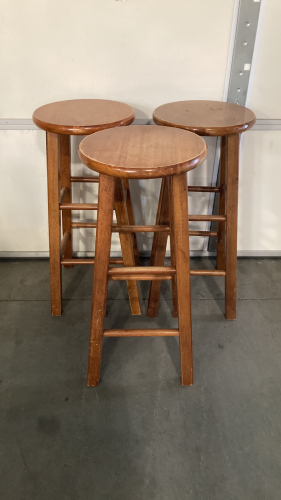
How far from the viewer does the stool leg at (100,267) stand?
1.30 m

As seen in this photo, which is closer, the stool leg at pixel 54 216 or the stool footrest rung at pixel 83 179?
the stool leg at pixel 54 216

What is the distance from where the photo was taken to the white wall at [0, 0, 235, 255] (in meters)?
1.75

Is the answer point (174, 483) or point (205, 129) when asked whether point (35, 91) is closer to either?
point (205, 129)

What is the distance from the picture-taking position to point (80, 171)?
2162 millimetres

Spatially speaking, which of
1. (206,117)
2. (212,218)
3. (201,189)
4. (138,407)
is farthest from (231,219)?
(138,407)

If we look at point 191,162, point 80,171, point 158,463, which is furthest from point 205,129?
point 158,463

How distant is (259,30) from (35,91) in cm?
119

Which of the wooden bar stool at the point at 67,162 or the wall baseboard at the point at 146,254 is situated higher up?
the wooden bar stool at the point at 67,162

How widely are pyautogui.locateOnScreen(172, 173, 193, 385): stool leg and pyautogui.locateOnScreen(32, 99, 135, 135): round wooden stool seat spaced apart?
0.49m

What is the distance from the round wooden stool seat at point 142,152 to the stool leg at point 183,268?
9 centimetres

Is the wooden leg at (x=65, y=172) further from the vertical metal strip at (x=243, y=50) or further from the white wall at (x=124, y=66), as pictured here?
the vertical metal strip at (x=243, y=50)

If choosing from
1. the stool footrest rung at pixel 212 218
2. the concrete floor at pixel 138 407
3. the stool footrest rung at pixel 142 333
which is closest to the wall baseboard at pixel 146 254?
the concrete floor at pixel 138 407

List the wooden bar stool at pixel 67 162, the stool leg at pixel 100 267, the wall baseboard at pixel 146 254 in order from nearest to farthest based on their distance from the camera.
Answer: the stool leg at pixel 100 267
the wooden bar stool at pixel 67 162
the wall baseboard at pixel 146 254

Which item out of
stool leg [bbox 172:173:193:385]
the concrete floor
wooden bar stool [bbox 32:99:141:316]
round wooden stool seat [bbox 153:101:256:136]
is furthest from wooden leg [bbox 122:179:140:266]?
stool leg [bbox 172:173:193:385]
